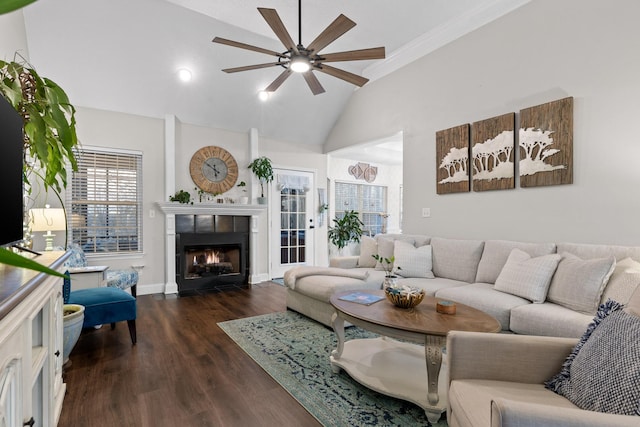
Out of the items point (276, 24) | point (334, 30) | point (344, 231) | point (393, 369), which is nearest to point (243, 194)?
point (344, 231)

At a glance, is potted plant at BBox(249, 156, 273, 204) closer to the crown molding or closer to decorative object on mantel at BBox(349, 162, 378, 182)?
the crown molding

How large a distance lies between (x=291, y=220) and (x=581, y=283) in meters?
4.62

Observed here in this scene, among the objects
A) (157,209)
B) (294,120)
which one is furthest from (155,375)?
(294,120)

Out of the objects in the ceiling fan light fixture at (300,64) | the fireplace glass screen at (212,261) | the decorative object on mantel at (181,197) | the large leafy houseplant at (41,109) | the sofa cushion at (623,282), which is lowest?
the fireplace glass screen at (212,261)

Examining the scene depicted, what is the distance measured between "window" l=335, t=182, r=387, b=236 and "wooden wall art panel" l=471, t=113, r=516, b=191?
12.2ft

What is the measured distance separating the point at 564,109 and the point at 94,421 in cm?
433

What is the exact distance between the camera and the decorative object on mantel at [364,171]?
751cm

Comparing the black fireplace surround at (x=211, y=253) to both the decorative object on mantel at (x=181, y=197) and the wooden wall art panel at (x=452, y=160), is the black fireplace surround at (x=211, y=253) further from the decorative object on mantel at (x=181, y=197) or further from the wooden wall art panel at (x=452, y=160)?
the wooden wall art panel at (x=452, y=160)

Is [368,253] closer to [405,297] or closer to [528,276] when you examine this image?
[528,276]

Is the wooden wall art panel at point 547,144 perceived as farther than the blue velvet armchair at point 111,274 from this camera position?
No

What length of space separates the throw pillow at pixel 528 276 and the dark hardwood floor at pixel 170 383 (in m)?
2.01

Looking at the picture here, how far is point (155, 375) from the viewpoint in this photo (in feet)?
7.91

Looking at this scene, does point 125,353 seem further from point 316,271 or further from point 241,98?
point 241,98

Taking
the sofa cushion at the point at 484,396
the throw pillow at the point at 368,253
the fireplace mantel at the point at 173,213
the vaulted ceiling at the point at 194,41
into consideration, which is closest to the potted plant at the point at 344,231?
the fireplace mantel at the point at 173,213
